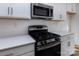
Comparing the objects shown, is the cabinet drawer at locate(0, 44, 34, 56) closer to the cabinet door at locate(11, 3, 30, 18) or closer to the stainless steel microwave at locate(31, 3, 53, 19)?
the cabinet door at locate(11, 3, 30, 18)

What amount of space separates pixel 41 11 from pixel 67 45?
1.11 metres

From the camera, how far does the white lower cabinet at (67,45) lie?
9.81 ft

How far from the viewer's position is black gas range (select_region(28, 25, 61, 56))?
6.98ft

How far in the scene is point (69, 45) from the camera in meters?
3.33

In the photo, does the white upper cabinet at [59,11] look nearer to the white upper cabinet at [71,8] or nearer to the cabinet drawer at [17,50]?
the white upper cabinet at [71,8]

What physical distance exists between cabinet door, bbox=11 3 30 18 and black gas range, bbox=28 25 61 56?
0.35m

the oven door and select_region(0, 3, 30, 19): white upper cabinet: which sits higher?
select_region(0, 3, 30, 19): white upper cabinet

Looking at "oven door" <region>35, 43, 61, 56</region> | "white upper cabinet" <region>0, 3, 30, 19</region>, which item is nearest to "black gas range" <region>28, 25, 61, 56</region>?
"oven door" <region>35, 43, 61, 56</region>

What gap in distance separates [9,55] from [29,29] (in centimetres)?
111

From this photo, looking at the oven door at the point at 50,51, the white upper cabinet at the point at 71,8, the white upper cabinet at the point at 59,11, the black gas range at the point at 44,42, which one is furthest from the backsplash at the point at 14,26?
the white upper cabinet at the point at 71,8

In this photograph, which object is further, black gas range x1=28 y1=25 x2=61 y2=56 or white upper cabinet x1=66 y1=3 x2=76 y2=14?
white upper cabinet x1=66 y1=3 x2=76 y2=14

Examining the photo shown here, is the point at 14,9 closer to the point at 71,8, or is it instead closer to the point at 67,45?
the point at 67,45

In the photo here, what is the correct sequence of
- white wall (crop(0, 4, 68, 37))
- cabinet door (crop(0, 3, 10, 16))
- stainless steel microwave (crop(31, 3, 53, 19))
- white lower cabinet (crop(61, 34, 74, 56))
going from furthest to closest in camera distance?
white lower cabinet (crop(61, 34, 74, 56)), stainless steel microwave (crop(31, 3, 53, 19)), white wall (crop(0, 4, 68, 37)), cabinet door (crop(0, 3, 10, 16))

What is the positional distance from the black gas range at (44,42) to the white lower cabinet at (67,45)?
0.18m
